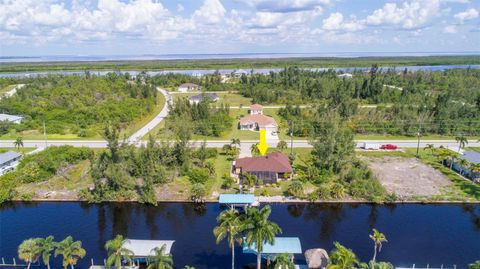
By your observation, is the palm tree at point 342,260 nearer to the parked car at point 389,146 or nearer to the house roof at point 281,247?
the house roof at point 281,247

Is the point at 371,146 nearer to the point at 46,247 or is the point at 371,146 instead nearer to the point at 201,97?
the point at 46,247

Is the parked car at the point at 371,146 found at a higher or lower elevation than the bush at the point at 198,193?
higher

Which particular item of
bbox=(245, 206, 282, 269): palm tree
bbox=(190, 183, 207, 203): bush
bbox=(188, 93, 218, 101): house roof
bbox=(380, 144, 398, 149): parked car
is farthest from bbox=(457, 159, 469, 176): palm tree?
bbox=(188, 93, 218, 101): house roof

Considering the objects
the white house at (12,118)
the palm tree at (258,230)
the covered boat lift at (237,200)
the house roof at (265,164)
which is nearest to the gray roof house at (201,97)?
the white house at (12,118)

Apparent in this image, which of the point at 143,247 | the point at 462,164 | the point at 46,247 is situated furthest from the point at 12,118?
the point at 462,164

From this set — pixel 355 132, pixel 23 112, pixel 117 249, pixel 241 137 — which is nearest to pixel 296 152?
pixel 241 137

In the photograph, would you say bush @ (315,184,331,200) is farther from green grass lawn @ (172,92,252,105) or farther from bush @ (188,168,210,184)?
green grass lawn @ (172,92,252,105)
